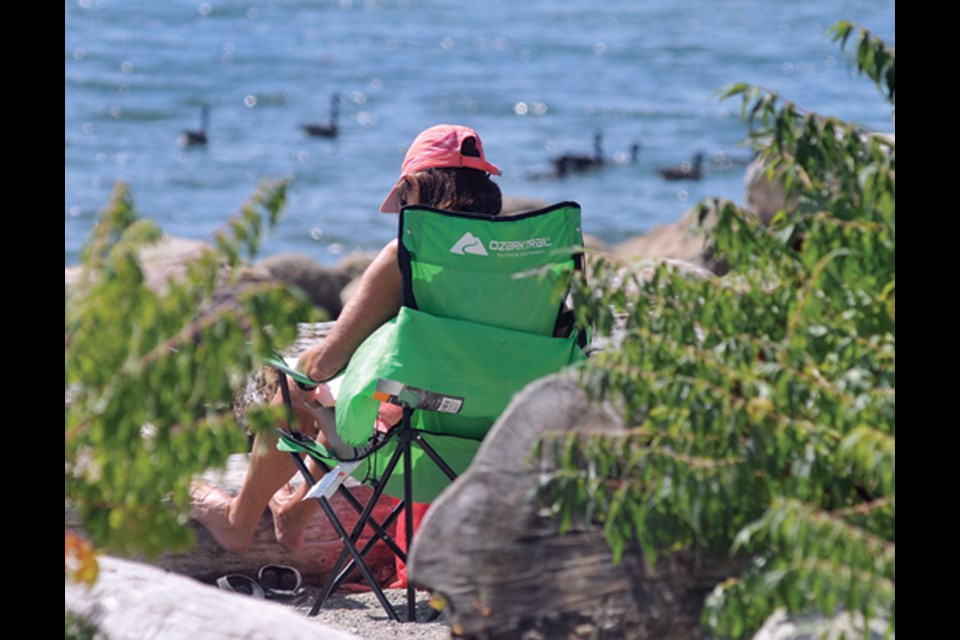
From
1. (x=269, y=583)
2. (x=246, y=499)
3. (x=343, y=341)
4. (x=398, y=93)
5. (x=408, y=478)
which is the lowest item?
(x=398, y=93)

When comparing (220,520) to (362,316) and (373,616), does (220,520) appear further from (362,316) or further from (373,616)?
(362,316)

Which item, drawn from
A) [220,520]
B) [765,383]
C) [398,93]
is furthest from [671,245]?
[398,93]

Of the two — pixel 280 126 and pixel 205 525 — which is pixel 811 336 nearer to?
pixel 205 525

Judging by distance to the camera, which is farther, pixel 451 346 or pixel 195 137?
pixel 195 137

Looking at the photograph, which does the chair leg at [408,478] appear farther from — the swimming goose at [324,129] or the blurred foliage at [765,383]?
the swimming goose at [324,129]

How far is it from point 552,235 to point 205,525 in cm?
160

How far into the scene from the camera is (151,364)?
2.88m

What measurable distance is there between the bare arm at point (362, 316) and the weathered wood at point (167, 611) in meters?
1.66

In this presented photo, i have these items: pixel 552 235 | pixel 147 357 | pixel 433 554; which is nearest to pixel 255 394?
pixel 552 235

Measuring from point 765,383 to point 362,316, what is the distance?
2092mm

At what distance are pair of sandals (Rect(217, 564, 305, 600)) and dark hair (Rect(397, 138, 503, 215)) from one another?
136 centimetres

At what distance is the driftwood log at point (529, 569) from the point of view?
3420 mm

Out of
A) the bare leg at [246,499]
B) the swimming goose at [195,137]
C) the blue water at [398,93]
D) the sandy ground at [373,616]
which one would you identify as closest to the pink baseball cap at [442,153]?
the bare leg at [246,499]

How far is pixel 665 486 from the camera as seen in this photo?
123 inches
